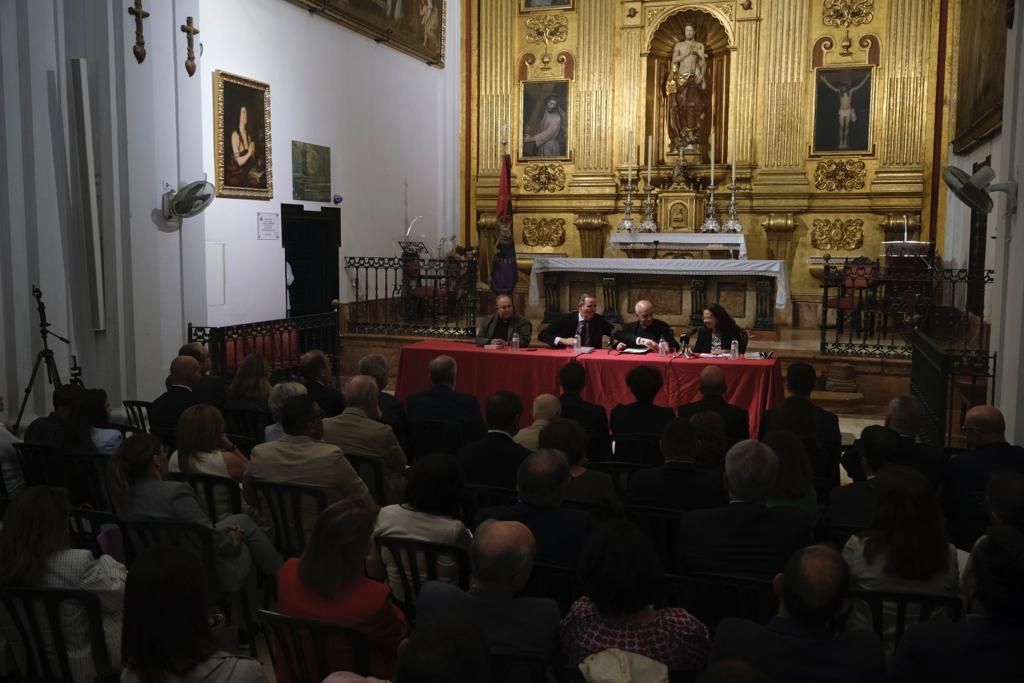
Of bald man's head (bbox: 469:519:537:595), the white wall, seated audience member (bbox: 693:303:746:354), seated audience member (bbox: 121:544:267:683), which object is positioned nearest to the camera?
seated audience member (bbox: 121:544:267:683)

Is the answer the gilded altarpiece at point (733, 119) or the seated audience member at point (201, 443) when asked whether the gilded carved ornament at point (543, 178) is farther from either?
the seated audience member at point (201, 443)

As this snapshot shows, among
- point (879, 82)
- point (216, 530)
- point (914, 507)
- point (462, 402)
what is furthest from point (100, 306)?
point (879, 82)

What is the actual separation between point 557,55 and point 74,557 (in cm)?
1424

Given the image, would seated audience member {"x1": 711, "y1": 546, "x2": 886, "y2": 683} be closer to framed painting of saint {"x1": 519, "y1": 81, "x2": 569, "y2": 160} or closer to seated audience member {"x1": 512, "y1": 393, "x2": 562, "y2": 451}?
seated audience member {"x1": 512, "y1": 393, "x2": 562, "y2": 451}

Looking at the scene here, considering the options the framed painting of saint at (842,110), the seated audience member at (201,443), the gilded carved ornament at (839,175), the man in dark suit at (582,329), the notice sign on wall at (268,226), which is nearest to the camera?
the seated audience member at (201,443)

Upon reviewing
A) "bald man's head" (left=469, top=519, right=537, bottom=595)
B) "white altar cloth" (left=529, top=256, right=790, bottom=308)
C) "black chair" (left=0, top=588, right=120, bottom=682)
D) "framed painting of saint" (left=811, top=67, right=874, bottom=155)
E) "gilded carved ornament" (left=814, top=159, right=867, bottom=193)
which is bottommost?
"black chair" (left=0, top=588, right=120, bottom=682)

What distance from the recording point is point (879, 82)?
14.3m

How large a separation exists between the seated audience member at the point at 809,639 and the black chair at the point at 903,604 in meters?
0.48

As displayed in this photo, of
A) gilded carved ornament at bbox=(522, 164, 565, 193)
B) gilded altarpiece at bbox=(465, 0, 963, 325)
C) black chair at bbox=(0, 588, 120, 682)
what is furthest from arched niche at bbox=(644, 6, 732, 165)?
black chair at bbox=(0, 588, 120, 682)

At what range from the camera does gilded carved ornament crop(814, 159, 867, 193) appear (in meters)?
14.5

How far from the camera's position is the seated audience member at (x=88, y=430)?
15.8 ft

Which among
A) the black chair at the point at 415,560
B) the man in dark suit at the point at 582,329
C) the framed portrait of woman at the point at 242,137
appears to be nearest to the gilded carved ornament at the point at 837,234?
the man in dark suit at the point at 582,329

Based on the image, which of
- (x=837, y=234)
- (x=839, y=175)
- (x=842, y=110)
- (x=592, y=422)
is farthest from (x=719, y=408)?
(x=842, y=110)

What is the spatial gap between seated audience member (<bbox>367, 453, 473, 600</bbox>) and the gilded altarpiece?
11.8m
